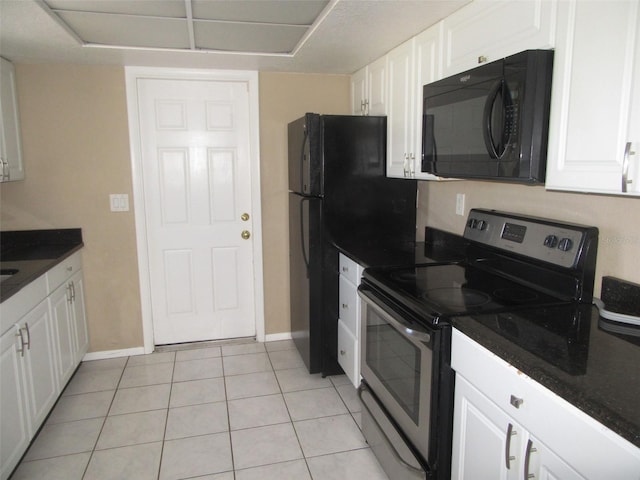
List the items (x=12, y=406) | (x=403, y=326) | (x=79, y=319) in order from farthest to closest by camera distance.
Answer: (x=79, y=319) → (x=12, y=406) → (x=403, y=326)

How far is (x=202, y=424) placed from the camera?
8.34ft

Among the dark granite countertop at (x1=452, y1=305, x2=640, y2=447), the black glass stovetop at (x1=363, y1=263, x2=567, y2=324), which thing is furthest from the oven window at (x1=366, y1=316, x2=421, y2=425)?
the dark granite countertop at (x1=452, y1=305, x2=640, y2=447)

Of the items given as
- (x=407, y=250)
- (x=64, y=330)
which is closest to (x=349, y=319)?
(x=407, y=250)

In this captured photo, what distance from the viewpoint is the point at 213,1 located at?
6.47 feet

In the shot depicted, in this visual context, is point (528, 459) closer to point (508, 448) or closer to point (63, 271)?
point (508, 448)

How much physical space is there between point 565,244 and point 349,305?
4.37ft

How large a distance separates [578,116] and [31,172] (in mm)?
3235

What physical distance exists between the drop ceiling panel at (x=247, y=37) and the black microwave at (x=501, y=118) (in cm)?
96

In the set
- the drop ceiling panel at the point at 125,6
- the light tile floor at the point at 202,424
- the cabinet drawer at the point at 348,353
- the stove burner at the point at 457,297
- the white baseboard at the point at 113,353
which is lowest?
the light tile floor at the point at 202,424

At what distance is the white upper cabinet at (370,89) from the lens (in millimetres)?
2770

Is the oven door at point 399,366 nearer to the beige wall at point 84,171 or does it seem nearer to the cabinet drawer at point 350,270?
the cabinet drawer at point 350,270

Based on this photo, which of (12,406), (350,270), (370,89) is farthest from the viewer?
(370,89)

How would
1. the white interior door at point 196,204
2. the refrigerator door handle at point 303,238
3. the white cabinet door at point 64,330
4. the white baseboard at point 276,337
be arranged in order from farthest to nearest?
the white baseboard at point 276,337
the white interior door at point 196,204
the refrigerator door handle at point 303,238
the white cabinet door at point 64,330

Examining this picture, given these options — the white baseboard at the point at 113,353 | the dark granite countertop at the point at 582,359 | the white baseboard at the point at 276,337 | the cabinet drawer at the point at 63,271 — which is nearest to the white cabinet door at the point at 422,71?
the dark granite countertop at the point at 582,359
